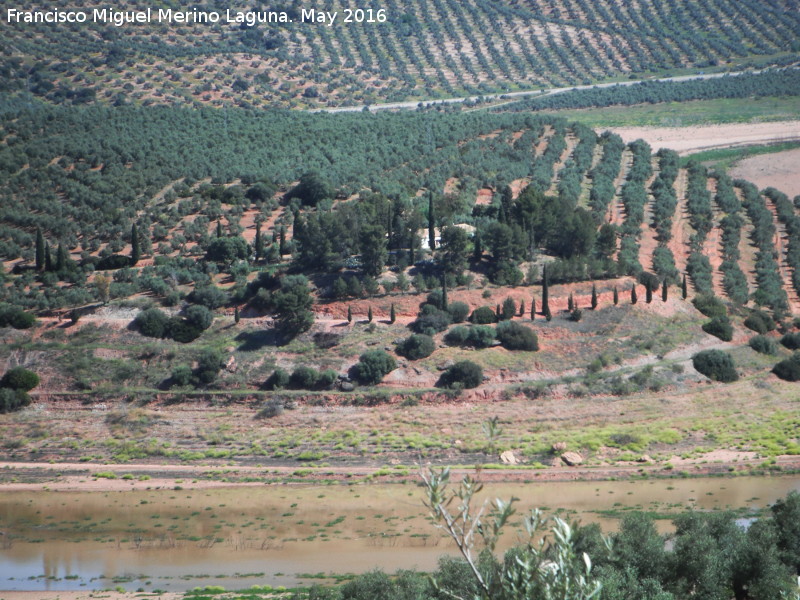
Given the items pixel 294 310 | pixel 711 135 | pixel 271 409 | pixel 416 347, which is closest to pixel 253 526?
pixel 271 409

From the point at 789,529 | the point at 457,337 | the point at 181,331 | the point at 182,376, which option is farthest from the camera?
the point at 181,331

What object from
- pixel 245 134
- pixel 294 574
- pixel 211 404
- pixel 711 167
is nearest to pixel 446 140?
pixel 245 134

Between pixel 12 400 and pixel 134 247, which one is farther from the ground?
pixel 134 247

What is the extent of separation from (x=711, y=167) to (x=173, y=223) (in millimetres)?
56205

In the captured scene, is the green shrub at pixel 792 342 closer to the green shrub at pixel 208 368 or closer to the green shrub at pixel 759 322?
the green shrub at pixel 759 322

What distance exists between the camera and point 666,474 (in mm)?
44969

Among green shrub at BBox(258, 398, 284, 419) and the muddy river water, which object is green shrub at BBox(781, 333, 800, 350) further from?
green shrub at BBox(258, 398, 284, 419)

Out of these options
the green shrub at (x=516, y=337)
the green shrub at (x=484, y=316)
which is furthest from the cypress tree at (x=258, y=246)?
the green shrub at (x=516, y=337)

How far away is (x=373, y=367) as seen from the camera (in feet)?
172

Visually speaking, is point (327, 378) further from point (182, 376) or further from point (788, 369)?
point (788, 369)

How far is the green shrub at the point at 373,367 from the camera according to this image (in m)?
52.4

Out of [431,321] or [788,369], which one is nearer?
[431,321]

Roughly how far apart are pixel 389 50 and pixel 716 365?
95.7 metres

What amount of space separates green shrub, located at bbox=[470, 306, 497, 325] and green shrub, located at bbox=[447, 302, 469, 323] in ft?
1.84
